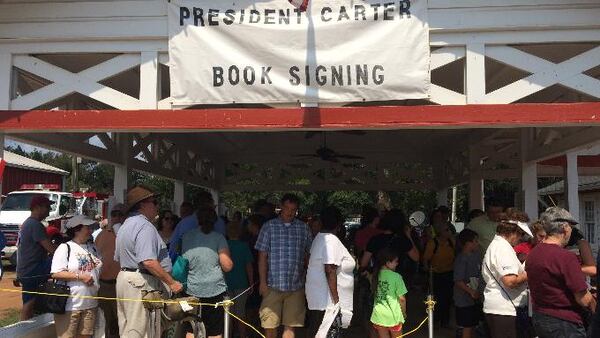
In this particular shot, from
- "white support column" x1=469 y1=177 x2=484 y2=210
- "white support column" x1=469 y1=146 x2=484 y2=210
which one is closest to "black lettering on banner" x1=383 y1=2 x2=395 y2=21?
"white support column" x1=469 y1=146 x2=484 y2=210

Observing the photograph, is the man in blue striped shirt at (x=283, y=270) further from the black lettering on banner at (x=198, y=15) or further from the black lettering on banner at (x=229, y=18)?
the black lettering on banner at (x=198, y=15)

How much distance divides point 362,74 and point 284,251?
75.4 inches

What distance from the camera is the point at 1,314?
1037cm

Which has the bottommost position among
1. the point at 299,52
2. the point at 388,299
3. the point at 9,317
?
the point at 9,317

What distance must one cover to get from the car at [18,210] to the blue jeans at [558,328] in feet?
52.2

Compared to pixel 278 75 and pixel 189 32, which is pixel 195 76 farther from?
pixel 278 75

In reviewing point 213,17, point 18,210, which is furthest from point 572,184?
point 18,210

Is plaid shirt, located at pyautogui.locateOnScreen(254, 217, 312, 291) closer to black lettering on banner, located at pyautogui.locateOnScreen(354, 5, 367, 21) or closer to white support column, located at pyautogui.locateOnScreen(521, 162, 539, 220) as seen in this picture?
black lettering on banner, located at pyautogui.locateOnScreen(354, 5, 367, 21)

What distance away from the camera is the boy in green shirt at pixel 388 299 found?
5742 millimetres

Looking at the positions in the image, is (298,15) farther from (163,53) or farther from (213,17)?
(163,53)

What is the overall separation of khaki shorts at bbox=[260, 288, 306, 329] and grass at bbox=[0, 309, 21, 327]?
532 centimetres

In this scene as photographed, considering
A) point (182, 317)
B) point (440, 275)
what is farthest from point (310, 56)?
point (440, 275)

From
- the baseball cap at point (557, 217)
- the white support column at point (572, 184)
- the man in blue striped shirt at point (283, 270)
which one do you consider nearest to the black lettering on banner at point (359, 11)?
the man in blue striped shirt at point (283, 270)

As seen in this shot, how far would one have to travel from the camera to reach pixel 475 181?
12383 millimetres
